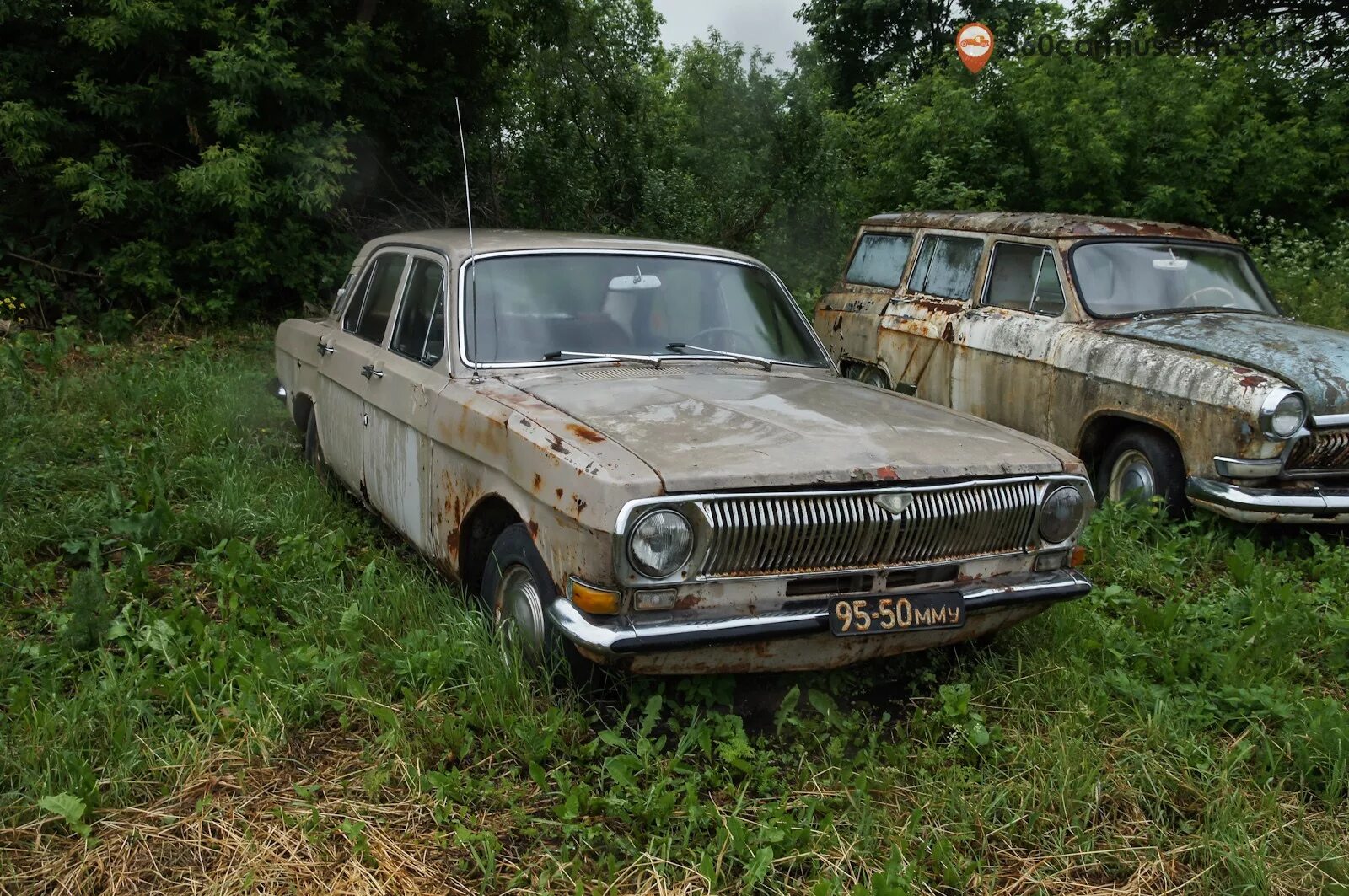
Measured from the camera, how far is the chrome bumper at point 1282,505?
5.25m

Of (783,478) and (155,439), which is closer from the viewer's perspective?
(783,478)

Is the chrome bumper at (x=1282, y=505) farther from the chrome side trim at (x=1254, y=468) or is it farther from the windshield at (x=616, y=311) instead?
the windshield at (x=616, y=311)

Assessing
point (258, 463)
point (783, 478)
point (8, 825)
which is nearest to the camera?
point (8, 825)

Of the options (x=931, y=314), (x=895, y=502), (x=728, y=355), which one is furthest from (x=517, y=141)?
(x=895, y=502)

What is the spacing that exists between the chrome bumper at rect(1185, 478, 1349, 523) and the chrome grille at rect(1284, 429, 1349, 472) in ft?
0.43

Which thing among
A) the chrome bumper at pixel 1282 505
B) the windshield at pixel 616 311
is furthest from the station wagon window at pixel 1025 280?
the windshield at pixel 616 311

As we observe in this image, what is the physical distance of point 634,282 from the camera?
4.66 metres

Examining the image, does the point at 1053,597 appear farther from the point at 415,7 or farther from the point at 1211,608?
the point at 415,7

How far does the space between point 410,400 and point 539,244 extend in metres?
0.85

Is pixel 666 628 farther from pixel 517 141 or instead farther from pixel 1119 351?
pixel 517 141

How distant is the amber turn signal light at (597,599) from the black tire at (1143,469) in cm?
348

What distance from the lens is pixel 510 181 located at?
509 inches

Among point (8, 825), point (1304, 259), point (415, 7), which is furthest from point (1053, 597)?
point (415, 7)

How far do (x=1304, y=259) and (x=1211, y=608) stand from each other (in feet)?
27.8
